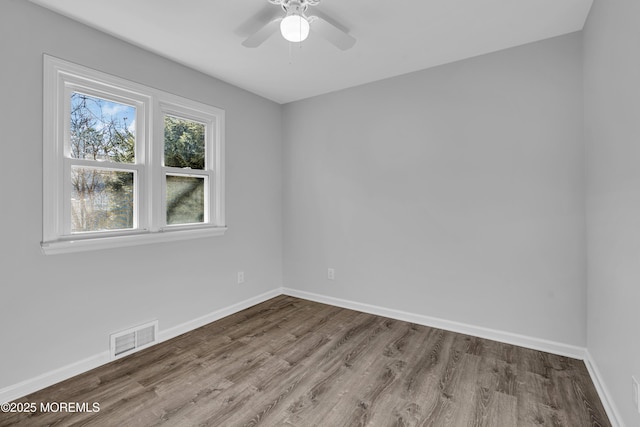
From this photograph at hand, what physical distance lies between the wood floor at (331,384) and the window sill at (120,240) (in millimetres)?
925

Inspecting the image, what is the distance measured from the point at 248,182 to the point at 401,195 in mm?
1791

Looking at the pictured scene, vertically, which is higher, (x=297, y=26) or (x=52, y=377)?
(x=297, y=26)

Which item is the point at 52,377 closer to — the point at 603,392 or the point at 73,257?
the point at 73,257

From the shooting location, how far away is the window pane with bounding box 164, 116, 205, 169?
2898 millimetres

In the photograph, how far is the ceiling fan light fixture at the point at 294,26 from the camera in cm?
180

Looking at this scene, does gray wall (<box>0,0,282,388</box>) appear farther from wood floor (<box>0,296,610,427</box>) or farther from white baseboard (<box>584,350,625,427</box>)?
white baseboard (<box>584,350,625,427</box>)

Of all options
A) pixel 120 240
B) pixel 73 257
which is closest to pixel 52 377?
pixel 73 257

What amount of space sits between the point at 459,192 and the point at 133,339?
10.5 feet

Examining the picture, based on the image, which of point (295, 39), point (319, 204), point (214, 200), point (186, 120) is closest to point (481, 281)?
point (319, 204)

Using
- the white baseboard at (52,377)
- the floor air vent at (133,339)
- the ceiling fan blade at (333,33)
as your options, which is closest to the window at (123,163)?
the floor air vent at (133,339)

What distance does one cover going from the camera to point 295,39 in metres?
1.92

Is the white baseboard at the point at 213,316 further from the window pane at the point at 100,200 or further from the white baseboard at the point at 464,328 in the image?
the window pane at the point at 100,200

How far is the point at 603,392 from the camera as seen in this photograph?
1.87 m

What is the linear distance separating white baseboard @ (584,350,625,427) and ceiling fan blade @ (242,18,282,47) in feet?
9.85
